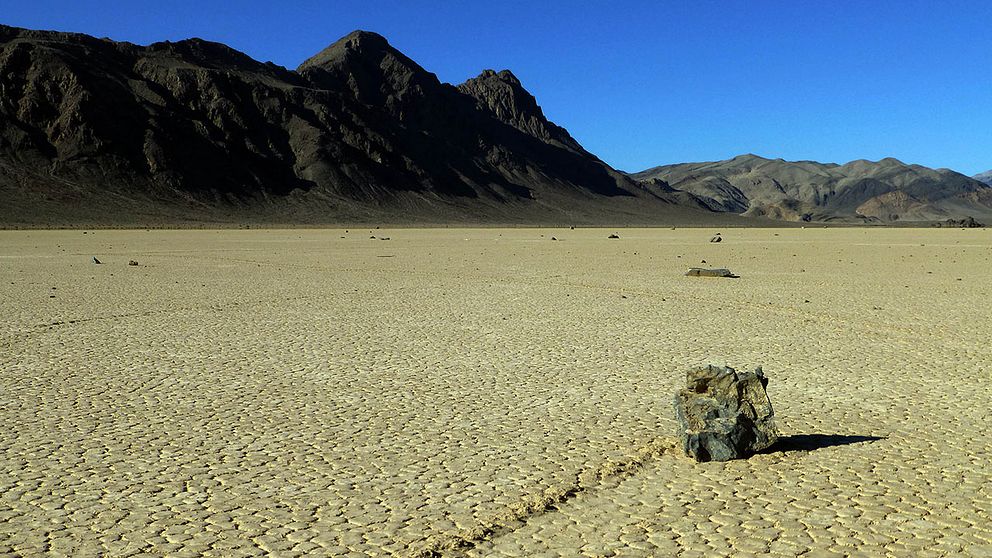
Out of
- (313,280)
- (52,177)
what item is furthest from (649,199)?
(313,280)

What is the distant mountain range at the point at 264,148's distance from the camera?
279 feet

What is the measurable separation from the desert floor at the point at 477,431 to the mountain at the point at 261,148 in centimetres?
6764

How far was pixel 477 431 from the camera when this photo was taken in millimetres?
5934

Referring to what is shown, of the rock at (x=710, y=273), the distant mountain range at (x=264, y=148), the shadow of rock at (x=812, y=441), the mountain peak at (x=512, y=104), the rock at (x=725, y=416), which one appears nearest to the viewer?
the rock at (x=725, y=416)

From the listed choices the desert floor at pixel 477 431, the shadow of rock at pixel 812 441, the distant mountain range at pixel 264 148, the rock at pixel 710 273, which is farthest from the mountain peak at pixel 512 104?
the shadow of rock at pixel 812 441

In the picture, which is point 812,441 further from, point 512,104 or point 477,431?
point 512,104

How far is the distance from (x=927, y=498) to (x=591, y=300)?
32.6 ft

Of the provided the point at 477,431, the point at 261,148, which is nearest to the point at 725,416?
the point at 477,431

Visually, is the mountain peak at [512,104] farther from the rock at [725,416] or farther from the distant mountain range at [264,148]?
the rock at [725,416]

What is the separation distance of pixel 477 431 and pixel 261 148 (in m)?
99.4

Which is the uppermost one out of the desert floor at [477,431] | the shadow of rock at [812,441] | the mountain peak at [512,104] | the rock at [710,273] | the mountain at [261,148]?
the mountain peak at [512,104]

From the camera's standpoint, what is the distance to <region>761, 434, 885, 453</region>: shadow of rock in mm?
5387

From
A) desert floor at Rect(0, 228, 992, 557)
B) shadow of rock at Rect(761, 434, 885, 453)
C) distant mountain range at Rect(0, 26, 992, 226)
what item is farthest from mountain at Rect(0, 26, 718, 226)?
shadow of rock at Rect(761, 434, 885, 453)

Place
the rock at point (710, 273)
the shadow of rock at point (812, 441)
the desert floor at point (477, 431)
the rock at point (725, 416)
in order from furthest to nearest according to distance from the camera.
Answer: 1. the rock at point (710, 273)
2. the shadow of rock at point (812, 441)
3. the rock at point (725, 416)
4. the desert floor at point (477, 431)
